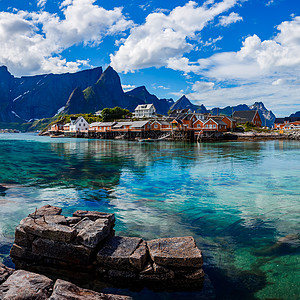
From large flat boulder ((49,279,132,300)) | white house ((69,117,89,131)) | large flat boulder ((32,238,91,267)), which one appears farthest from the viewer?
white house ((69,117,89,131))

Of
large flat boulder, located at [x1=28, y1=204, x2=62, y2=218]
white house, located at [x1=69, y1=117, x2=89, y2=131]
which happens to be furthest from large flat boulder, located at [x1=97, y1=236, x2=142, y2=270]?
white house, located at [x1=69, y1=117, x2=89, y2=131]

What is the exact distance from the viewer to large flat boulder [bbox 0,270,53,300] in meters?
4.76

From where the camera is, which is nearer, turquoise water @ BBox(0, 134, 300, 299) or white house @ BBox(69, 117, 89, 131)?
turquoise water @ BBox(0, 134, 300, 299)

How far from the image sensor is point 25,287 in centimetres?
499

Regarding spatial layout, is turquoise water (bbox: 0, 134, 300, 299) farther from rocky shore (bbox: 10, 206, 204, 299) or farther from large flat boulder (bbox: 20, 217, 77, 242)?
large flat boulder (bbox: 20, 217, 77, 242)

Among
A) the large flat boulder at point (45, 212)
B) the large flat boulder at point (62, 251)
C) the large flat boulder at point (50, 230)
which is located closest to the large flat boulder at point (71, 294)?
the large flat boulder at point (62, 251)

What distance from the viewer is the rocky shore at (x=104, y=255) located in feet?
19.9

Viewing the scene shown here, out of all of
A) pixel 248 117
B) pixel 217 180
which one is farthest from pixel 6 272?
pixel 248 117

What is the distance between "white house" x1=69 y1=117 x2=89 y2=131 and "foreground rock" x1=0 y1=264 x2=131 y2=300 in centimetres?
14065

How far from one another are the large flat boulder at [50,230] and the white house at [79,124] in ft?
454

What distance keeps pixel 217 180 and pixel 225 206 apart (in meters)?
7.29

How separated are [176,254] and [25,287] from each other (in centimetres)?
367

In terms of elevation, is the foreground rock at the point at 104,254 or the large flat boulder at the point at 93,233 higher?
the large flat boulder at the point at 93,233

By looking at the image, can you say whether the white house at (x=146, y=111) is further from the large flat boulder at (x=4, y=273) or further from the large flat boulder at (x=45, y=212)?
the large flat boulder at (x=4, y=273)
